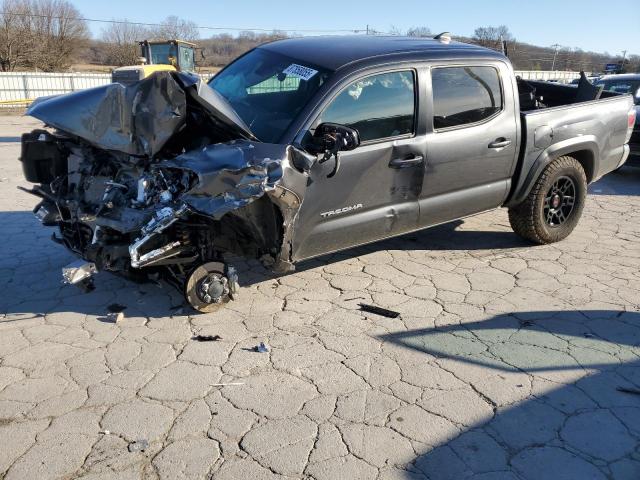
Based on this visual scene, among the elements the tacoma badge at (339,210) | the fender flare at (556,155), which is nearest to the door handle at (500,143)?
the fender flare at (556,155)

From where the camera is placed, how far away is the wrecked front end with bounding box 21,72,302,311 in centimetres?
350

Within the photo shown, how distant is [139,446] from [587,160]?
17.6ft

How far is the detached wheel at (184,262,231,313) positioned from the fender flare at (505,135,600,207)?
119 inches

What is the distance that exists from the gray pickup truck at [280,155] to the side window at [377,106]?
0.5 inches

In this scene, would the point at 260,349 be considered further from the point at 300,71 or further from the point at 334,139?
the point at 300,71

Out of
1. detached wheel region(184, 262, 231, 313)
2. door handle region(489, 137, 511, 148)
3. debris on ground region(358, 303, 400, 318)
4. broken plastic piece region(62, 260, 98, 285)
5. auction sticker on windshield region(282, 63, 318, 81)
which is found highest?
auction sticker on windshield region(282, 63, 318, 81)

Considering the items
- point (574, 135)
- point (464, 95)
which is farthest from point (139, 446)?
point (574, 135)

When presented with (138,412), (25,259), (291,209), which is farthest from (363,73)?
(25,259)

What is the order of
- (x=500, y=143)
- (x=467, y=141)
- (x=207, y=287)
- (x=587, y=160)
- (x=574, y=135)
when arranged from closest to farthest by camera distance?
(x=207, y=287) < (x=467, y=141) < (x=500, y=143) < (x=574, y=135) < (x=587, y=160)

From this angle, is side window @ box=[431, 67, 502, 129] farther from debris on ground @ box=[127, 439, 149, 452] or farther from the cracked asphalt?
debris on ground @ box=[127, 439, 149, 452]

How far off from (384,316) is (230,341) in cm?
122

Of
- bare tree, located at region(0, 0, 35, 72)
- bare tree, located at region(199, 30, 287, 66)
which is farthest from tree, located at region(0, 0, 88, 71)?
bare tree, located at region(199, 30, 287, 66)

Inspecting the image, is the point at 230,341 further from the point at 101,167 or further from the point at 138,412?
the point at 101,167

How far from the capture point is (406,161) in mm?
4352
